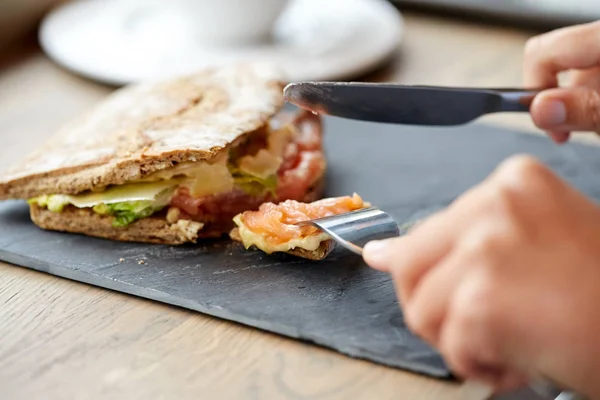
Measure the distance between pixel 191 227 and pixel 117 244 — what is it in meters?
0.20

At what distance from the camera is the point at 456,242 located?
141cm

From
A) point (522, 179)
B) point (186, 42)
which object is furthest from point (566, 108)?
point (186, 42)

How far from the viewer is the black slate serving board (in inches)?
71.8

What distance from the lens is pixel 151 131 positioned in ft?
7.70

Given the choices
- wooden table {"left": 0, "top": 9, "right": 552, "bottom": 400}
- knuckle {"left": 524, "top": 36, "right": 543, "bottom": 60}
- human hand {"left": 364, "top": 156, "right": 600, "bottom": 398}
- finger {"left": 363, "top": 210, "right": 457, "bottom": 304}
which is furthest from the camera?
knuckle {"left": 524, "top": 36, "right": 543, "bottom": 60}

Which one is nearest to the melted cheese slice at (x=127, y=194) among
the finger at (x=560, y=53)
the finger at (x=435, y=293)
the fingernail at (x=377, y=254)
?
the fingernail at (x=377, y=254)

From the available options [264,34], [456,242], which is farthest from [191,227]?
[264,34]

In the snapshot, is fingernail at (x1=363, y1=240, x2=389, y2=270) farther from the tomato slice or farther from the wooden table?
the tomato slice

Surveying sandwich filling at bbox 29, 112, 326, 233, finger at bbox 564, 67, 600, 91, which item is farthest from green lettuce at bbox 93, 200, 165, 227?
finger at bbox 564, 67, 600, 91

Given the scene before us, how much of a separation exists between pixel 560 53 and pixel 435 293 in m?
1.24

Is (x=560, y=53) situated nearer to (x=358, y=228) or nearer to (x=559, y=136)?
(x=559, y=136)

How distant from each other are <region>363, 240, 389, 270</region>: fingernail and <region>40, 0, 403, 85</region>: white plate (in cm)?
142

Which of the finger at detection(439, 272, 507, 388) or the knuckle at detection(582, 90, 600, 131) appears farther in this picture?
the knuckle at detection(582, 90, 600, 131)

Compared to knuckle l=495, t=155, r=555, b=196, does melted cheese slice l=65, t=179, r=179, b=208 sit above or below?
below
